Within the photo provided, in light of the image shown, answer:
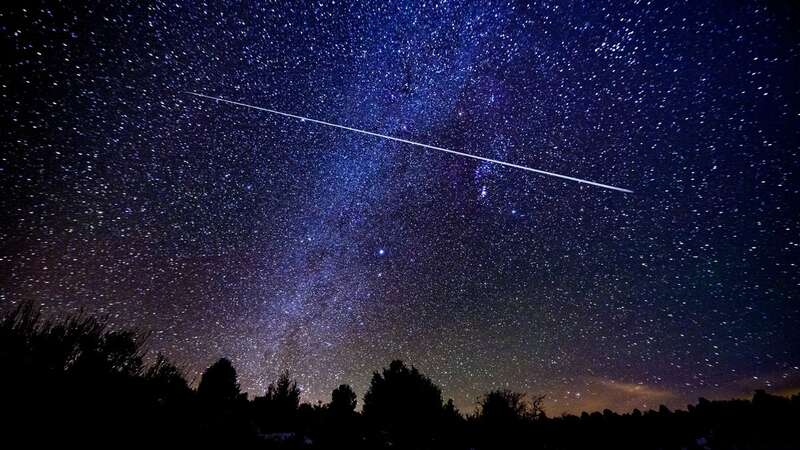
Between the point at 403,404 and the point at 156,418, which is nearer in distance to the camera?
the point at 156,418

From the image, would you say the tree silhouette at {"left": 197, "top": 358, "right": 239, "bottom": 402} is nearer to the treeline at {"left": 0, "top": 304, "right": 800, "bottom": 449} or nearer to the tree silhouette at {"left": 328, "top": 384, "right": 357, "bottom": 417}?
the treeline at {"left": 0, "top": 304, "right": 800, "bottom": 449}

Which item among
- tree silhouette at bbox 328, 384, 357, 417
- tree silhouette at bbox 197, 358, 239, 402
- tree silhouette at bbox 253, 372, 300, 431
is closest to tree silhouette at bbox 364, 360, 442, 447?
tree silhouette at bbox 328, 384, 357, 417

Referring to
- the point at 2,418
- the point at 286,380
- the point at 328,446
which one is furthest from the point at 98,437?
the point at 286,380

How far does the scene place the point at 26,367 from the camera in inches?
414

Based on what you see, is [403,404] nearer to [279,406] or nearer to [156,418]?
[279,406]

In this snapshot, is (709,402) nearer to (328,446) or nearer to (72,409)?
(328,446)

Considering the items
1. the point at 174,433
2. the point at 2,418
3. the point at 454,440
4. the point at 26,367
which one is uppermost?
the point at 26,367

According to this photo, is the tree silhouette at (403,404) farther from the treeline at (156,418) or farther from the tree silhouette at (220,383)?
the tree silhouette at (220,383)

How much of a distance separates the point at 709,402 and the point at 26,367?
27.8m

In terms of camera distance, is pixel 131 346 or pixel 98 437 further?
pixel 131 346

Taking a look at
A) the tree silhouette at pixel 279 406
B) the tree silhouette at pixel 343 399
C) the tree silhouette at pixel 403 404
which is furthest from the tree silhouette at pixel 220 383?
the tree silhouette at pixel 403 404

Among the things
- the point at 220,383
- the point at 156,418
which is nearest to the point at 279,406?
the point at 220,383

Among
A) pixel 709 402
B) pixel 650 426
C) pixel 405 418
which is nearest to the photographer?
pixel 650 426

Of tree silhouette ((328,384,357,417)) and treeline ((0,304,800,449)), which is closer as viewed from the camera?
treeline ((0,304,800,449))
